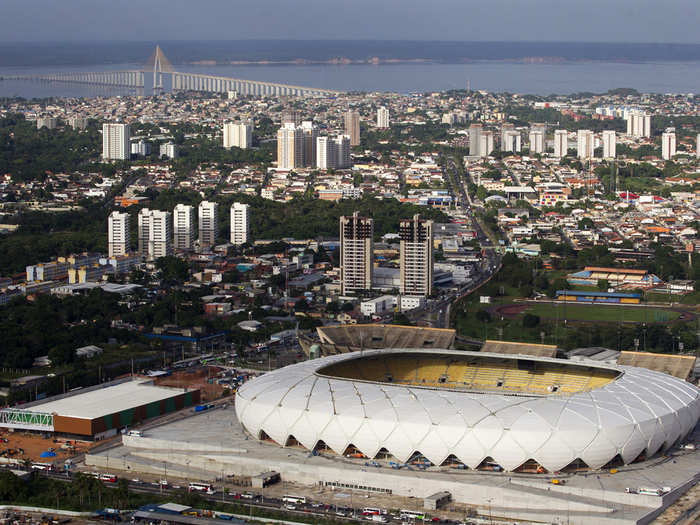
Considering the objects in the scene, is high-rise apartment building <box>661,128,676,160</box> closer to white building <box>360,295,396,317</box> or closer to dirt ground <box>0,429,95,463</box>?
white building <box>360,295,396,317</box>

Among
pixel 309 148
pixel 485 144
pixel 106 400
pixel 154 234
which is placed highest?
pixel 485 144

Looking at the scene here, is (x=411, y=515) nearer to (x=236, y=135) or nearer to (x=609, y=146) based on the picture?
(x=609, y=146)

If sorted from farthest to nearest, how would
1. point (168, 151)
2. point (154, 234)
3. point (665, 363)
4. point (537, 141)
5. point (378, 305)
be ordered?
point (537, 141), point (168, 151), point (154, 234), point (378, 305), point (665, 363)

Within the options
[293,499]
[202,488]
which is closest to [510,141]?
[202,488]

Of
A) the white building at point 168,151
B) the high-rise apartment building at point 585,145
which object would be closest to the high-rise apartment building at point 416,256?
the white building at point 168,151

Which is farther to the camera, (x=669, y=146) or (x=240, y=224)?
(x=669, y=146)

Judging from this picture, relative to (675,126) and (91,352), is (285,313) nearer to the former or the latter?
(91,352)
